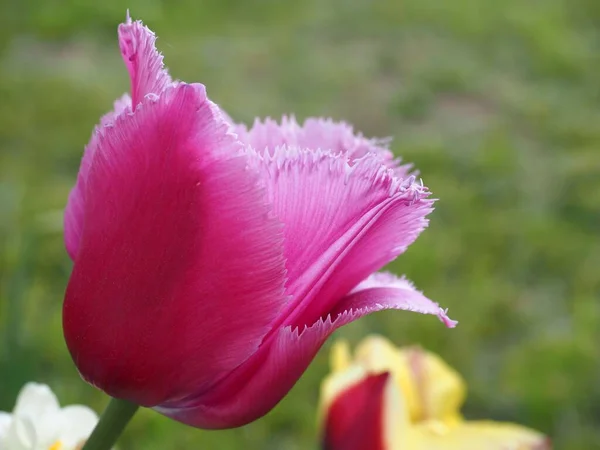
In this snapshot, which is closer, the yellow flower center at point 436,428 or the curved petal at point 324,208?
the curved petal at point 324,208

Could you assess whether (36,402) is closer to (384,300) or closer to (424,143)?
(384,300)

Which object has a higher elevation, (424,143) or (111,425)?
(424,143)

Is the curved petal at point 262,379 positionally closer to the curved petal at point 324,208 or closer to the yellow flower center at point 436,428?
the curved petal at point 324,208

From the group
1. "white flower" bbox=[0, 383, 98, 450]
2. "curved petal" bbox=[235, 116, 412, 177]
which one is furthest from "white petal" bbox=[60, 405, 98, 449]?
"curved petal" bbox=[235, 116, 412, 177]

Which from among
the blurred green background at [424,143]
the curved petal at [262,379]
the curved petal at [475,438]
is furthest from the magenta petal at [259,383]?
the blurred green background at [424,143]

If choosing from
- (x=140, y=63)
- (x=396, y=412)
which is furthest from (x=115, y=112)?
(x=396, y=412)

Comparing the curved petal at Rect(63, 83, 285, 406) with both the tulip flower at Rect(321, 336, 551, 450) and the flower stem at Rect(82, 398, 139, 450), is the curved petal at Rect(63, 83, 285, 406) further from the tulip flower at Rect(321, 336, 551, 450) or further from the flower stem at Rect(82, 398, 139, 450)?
the tulip flower at Rect(321, 336, 551, 450)
